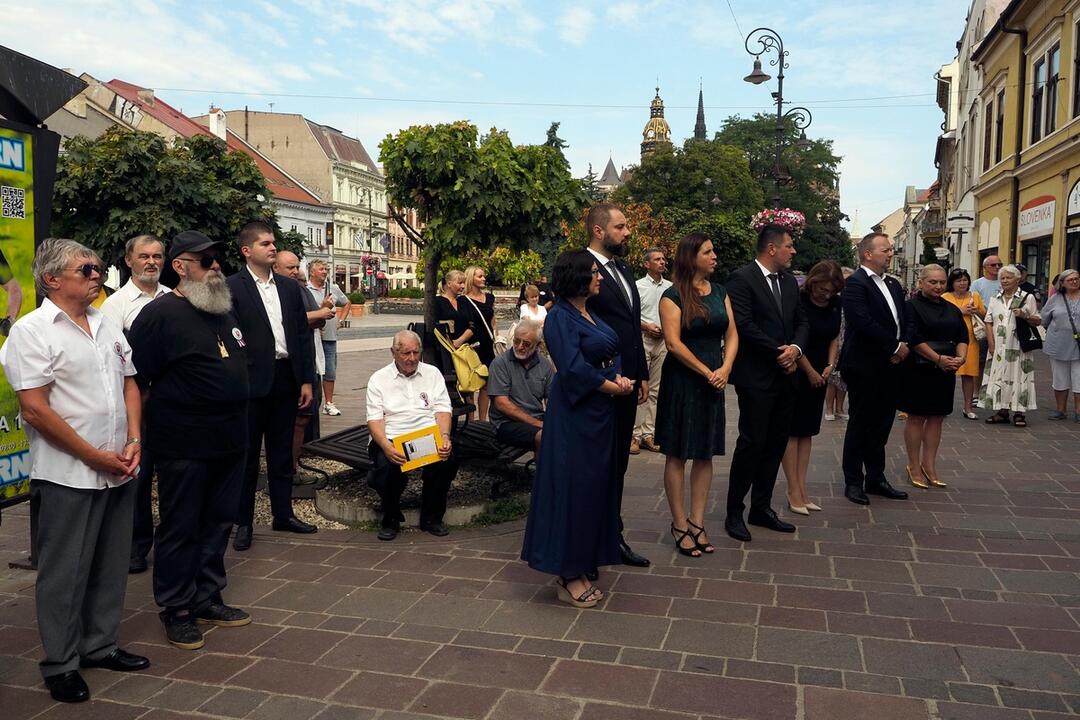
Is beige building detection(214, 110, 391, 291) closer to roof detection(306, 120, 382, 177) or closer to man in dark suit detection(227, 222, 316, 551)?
roof detection(306, 120, 382, 177)

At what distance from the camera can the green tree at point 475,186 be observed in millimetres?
6676

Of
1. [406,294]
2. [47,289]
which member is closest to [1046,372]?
[47,289]

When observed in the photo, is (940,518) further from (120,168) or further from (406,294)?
(406,294)

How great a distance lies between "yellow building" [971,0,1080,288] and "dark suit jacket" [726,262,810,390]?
56.6ft

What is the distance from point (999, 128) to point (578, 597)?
2832cm

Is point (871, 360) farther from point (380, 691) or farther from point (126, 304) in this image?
point (126, 304)

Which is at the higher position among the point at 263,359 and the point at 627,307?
the point at 627,307

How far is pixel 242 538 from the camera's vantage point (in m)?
5.56

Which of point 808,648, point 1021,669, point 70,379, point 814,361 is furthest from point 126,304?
point 1021,669

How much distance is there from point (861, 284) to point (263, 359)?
14.5 ft

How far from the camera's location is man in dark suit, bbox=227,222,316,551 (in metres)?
5.51

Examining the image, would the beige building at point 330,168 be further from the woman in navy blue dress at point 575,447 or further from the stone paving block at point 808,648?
the stone paving block at point 808,648

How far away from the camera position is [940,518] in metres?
6.32

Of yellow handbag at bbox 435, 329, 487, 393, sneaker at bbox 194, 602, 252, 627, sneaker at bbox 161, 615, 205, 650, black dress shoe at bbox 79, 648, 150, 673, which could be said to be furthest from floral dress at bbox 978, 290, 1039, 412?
black dress shoe at bbox 79, 648, 150, 673
